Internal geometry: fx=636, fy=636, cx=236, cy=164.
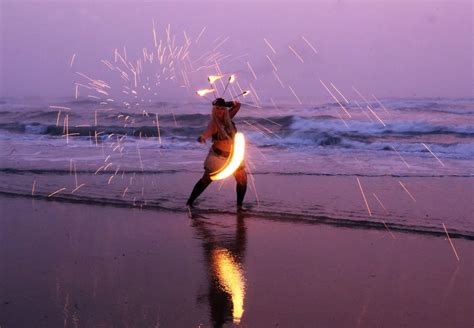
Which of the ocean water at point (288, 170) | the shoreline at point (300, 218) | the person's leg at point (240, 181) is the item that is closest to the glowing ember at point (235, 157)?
the person's leg at point (240, 181)

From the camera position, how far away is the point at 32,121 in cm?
2908

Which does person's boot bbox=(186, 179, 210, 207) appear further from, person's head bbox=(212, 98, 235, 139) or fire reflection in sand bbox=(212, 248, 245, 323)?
fire reflection in sand bbox=(212, 248, 245, 323)

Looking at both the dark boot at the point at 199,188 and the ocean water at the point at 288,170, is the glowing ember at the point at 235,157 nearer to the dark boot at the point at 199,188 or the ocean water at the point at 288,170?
the dark boot at the point at 199,188

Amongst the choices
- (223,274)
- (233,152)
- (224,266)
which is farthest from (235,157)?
(223,274)

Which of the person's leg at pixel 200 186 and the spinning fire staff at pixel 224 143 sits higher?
the spinning fire staff at pixel 224 143

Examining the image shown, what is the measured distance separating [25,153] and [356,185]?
27.2ft

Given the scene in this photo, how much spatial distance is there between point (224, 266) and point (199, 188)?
274 centimetres

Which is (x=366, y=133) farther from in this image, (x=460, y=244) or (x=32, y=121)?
(x=460, y=244)

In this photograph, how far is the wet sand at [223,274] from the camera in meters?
3.84

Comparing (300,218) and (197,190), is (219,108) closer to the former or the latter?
(197,190)

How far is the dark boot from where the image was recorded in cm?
Answer: 755

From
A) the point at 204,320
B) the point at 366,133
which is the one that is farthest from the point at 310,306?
the point at 366,133

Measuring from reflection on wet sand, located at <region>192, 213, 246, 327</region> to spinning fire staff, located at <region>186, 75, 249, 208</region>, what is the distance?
540 millimetres

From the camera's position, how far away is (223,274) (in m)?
4.73
